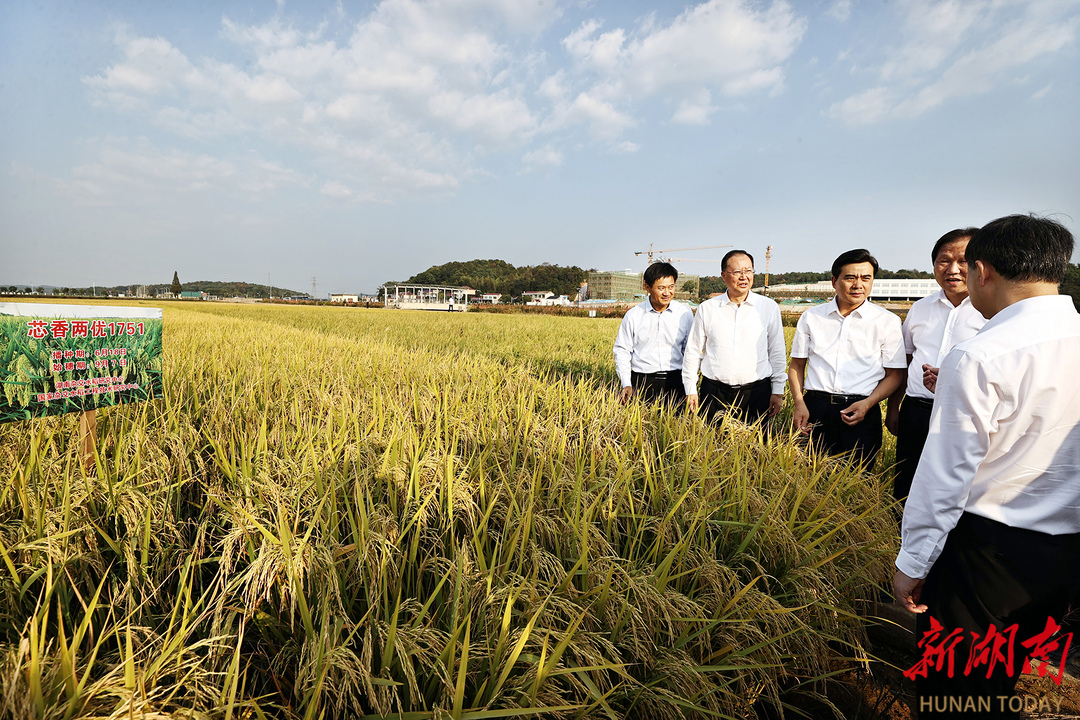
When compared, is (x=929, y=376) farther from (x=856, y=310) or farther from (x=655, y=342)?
(x=655, y=342)

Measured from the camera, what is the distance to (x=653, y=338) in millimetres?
3660

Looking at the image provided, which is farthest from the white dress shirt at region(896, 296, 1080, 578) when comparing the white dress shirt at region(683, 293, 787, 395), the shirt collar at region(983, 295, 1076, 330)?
the white dress shirt at region(683, 293, 787, 395)

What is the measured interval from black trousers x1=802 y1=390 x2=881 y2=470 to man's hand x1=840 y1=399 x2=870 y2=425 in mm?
57

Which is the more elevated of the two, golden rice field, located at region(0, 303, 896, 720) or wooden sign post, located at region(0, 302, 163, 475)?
wooden sign post, located at region(0, 302, 163, 475)

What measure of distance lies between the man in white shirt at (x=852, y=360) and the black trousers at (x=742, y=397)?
34cm

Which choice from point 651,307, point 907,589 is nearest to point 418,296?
point 651,307

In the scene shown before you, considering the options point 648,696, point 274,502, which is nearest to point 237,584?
point 274,502

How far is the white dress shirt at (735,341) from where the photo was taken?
3199 mm

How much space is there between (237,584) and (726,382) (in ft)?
9.79

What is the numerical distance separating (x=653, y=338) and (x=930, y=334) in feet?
5.58

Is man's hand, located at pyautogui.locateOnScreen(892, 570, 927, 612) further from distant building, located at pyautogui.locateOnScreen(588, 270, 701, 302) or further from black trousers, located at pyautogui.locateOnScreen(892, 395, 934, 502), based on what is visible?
distant building, located at pyautogui.locateOnScreen(588, 270, 701, 302)

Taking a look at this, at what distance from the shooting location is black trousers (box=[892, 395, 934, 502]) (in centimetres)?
266

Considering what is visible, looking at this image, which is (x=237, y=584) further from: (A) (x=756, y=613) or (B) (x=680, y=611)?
(A) (x=756, y=613)

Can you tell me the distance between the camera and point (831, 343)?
9.63 ft
